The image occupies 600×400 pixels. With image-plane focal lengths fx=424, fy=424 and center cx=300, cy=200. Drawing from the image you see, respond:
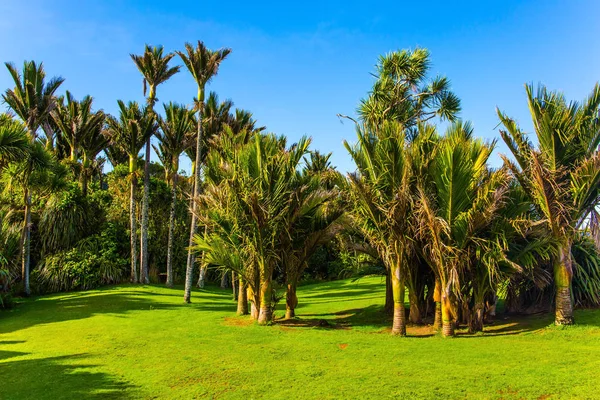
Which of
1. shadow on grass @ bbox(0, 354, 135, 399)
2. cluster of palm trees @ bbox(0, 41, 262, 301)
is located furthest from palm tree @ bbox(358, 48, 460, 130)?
shadow on grass @ bbox(0, 354, 135, 399)

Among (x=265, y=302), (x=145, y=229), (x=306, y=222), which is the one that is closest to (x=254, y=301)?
(x=265, y=302)

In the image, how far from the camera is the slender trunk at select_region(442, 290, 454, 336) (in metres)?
9.75

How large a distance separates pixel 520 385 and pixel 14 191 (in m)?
25.0

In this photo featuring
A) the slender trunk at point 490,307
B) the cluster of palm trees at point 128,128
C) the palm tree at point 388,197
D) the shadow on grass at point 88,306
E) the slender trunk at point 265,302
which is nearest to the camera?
the palm tree at point 388,197

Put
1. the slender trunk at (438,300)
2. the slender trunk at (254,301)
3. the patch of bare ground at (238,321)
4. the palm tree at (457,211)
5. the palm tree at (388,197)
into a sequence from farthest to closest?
1. the slender trunk at (254,301)
2. the patch of bare ground at (238,321)
3. the slender trunk at (438,300)
4. the palm tree at (388,197)
5. the palm tree at (457,211)

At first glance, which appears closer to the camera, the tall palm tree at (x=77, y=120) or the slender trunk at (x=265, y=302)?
the slender trunk at (x=265, y=302)

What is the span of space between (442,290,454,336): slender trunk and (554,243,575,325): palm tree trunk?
257cm

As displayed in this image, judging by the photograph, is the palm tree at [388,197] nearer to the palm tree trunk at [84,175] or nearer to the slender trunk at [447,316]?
the slender trunk at [447,316]

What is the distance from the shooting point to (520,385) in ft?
20.4

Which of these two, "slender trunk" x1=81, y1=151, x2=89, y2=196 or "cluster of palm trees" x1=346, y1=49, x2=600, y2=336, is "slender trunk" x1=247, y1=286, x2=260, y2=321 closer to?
"cluster of palm trees" x1=346, y1=49, x2=600, y2=336

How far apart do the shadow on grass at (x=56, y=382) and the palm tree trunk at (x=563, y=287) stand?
9.43 m

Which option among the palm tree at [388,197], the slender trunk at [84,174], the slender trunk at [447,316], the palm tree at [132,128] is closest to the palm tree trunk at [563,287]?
the slender trunk at [447,316]

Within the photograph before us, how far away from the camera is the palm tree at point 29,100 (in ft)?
62.8

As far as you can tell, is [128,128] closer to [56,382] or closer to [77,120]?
[77,120]
